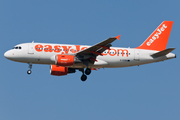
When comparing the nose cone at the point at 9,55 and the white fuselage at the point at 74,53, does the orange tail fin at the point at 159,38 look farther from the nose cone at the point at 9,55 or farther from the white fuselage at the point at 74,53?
the nose cone at the point at 9,55

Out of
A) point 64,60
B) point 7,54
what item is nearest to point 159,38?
point 64,60

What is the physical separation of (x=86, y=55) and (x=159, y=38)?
1155 cm

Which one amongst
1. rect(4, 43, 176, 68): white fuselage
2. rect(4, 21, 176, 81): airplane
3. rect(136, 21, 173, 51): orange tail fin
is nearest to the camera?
rect(4, 21, 176, 81): airplane

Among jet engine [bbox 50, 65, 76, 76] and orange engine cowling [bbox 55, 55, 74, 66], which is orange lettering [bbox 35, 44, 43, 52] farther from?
jet engine [bbox 50, 65, 76, 76]

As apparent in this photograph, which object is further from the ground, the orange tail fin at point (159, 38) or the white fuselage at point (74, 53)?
the orange tail fin at point (159, 38)

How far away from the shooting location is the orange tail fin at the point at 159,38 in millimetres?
42844

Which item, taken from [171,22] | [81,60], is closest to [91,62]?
[81,60]

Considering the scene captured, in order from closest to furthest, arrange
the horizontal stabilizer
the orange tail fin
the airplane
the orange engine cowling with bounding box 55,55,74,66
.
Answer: the orange engine cowling with bounding box 55,55,74,66, the airplane, the horizontal stabilizer, the orange tail fin

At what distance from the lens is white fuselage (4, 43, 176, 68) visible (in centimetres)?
3800

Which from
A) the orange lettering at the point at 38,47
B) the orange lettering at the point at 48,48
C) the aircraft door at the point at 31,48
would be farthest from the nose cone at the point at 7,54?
the orange lettering at the point at 48,48

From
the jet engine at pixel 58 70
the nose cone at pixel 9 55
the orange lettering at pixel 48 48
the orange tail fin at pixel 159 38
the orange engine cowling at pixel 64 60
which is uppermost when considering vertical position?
the orange tail fin at pixel 159 38

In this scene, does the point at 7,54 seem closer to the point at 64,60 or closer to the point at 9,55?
the point at 9,55

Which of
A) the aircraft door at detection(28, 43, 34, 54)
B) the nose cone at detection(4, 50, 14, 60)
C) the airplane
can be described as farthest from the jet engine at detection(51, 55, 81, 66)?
the nose cone at detection(4, 50, 14, 60)

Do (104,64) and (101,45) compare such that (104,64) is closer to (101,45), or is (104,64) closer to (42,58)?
(101,45)
